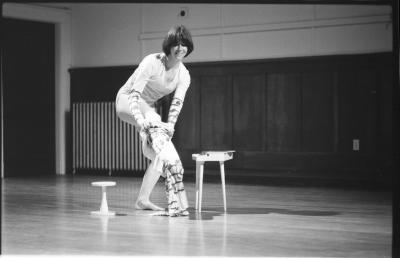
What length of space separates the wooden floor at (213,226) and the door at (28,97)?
3046mm

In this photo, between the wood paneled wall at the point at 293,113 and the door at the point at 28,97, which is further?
the door at the point at 28,97

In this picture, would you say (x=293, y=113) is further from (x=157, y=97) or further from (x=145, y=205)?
(x=157, y=97)

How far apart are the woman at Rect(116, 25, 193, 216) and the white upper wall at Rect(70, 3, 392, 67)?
3.88 metres

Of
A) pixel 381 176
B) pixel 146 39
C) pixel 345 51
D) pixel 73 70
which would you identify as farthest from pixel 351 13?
pixel 73 70

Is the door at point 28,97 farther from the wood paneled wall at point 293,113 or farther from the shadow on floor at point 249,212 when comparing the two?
the shadow on floor at point 249,212

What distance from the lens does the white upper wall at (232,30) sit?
852 centimetres

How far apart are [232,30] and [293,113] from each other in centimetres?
139

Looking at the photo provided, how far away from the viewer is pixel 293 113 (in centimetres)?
901

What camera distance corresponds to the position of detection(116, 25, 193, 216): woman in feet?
16.2

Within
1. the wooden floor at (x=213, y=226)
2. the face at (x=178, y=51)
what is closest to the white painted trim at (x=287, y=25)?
the wooden floor at (x=213, y=226)

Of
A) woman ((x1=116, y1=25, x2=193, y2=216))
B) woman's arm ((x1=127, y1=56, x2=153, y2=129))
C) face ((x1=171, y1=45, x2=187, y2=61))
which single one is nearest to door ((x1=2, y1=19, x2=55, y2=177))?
woman ((x1=116, y1=25, x2=193, y2=216))

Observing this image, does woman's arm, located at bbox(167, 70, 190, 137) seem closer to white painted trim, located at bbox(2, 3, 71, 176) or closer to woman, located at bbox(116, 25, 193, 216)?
woman, located at bbox(116, 25, 193, 216)

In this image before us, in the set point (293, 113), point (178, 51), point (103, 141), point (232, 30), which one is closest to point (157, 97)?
point (178, 51)

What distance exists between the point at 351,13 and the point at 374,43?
471mm
